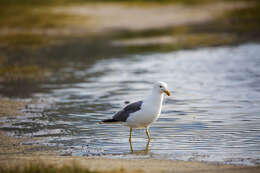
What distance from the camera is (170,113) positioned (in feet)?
48.7

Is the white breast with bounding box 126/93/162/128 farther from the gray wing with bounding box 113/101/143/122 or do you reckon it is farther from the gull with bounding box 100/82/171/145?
the gray wing with bounding box 113/101/143/122

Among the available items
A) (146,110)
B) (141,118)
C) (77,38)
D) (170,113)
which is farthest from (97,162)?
(77,38)

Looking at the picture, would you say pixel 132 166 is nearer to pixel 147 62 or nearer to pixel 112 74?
pixel 112 74

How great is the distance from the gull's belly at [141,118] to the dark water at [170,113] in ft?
1.89

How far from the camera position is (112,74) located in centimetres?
2470

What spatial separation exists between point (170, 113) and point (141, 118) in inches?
146

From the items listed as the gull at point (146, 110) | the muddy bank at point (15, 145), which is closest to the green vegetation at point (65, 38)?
the muddy bank at point (15, 145)

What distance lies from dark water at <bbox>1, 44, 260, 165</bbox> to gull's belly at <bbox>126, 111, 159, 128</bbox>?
1.89 feet

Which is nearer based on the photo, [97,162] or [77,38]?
[97,162]

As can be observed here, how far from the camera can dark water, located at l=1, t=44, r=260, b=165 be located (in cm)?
1106

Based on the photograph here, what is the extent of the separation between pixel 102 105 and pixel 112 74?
828 cm

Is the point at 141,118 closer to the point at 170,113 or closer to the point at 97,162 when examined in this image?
the point at 97,162

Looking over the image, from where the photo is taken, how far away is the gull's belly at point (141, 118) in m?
11.2

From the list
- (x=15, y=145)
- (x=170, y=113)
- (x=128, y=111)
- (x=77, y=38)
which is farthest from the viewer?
(x=77, y=38)
